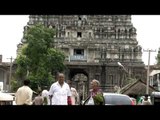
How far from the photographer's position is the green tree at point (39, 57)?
4640cm

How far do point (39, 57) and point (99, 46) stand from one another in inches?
521

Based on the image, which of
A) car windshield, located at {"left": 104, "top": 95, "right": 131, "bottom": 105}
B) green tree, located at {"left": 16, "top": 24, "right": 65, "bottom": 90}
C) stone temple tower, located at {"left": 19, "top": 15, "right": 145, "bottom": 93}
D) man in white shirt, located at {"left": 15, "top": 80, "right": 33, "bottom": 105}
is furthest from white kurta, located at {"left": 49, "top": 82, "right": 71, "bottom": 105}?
stone temple tower, located at {"left": 19, "top": 15, "right": 145, "bottom": 93}

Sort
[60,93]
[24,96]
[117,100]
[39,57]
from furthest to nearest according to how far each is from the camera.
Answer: [39,57], [117,100], [24,96], [60,93]

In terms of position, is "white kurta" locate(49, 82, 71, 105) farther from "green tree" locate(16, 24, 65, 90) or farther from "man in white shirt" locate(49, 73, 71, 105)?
"green tree" locate(16, 24, 65, 90)

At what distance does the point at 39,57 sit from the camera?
47094 millimetres

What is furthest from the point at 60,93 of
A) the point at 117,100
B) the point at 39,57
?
the point at 39,57

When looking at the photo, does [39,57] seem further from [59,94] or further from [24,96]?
[59,94]

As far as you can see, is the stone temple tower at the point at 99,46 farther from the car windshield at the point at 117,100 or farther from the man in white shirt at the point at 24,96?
the man in white shirt at the point at 24,96

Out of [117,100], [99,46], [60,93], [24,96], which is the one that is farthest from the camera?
[99,46]

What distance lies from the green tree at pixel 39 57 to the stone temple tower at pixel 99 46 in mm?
9160

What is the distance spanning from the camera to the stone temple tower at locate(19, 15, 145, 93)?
189 feet

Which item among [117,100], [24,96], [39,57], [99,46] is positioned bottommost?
[117,100]
